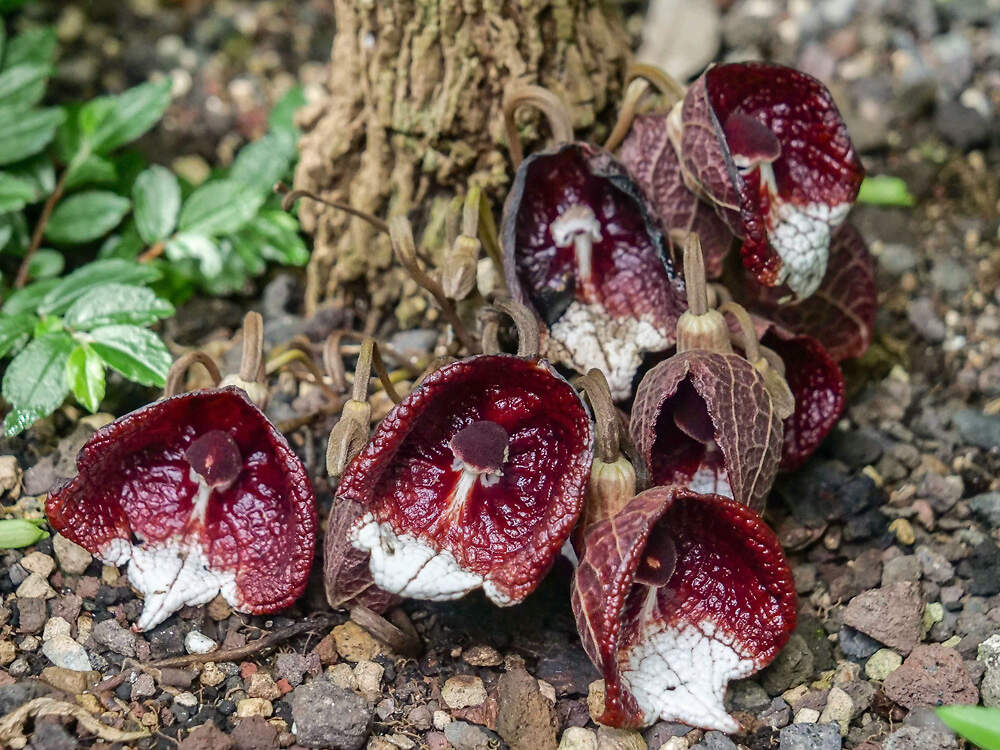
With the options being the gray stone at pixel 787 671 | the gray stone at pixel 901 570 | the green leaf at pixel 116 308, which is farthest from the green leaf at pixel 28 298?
the gray stone at pixel 901 570

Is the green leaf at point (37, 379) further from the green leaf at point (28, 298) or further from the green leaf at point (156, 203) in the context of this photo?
the green leaf at point (156, 203)

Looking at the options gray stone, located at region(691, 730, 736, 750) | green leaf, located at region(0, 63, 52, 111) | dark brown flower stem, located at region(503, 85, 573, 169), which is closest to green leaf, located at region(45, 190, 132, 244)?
green leaf, located at region(0, 63, 52, 111)

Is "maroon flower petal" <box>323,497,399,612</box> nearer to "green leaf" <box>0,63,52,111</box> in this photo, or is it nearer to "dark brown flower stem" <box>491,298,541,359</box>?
"dark brown flower stem" <box>491,298,541,359</box>

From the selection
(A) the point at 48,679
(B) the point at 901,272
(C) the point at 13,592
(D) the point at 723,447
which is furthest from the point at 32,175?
(B) the point at 901,272

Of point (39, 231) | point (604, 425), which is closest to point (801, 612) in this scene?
point (604, 425)

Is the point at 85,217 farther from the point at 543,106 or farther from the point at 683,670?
the point at 683,670

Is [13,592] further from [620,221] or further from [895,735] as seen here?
[895,735]
